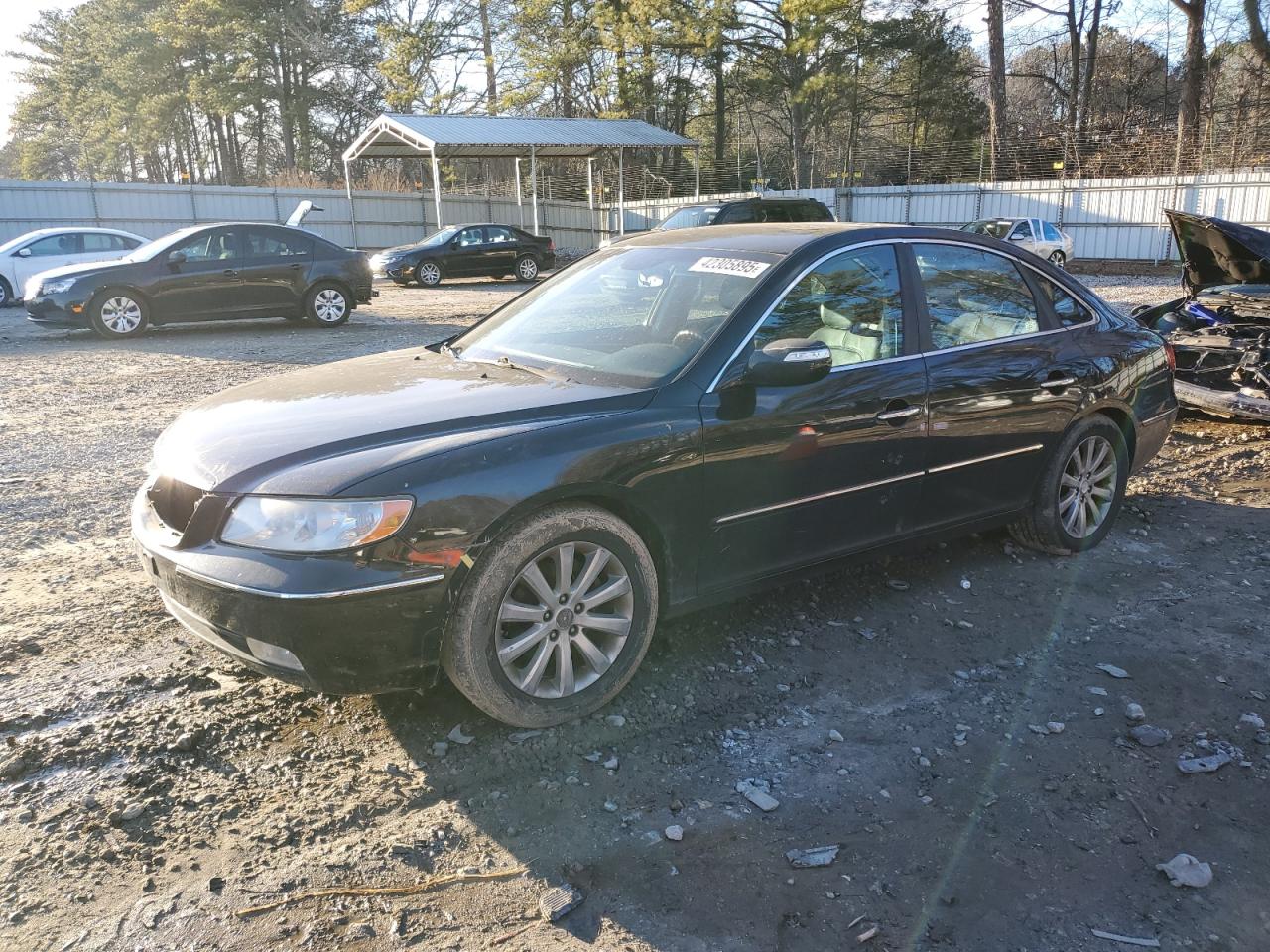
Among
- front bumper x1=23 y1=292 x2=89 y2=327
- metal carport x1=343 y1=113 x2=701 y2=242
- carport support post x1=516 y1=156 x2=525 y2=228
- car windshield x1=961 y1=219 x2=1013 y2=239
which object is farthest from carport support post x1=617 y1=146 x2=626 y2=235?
front bumper x1=23 y1=292 x2=89 y2=327

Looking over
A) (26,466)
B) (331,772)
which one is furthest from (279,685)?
(26,466)

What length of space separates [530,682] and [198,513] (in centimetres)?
118

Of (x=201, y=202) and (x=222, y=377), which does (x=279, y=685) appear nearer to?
(x=222, y=377)

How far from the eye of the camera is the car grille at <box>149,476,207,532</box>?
312 centimetres

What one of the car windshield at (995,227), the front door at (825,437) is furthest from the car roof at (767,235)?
the car windshield at (995,227)

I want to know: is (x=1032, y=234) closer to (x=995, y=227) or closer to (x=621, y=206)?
(x=995, y=227)

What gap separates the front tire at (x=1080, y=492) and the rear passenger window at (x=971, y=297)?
0.66 meters

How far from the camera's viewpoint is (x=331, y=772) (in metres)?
3.05

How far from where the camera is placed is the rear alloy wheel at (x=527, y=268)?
25297 millimetres

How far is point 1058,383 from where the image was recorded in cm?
467

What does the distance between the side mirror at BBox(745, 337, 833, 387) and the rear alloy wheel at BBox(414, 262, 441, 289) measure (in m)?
21.4

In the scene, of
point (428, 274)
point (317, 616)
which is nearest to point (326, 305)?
point (428, 274)

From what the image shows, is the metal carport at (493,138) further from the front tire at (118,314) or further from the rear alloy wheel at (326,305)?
the front tire at (118,314)

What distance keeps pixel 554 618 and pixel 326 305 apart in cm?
1264
